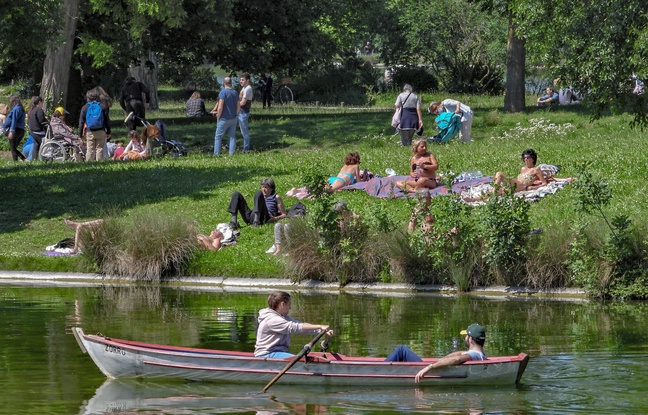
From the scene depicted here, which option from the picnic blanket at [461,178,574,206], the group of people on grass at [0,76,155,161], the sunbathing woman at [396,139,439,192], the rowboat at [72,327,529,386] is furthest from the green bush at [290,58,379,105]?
the rowboat at [72,327,529,386]

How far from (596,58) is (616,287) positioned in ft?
Answer: 13.8

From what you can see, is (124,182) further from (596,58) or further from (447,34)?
(447,34)

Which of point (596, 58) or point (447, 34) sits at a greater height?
point (447, 34)

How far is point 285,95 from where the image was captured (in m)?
62.6

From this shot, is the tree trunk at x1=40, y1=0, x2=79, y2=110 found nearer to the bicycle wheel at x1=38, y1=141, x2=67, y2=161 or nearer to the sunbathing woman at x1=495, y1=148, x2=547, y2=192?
the bicycle wheel at x1=38, y1=141, x2=67, y2=161

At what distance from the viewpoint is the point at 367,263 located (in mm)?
22484

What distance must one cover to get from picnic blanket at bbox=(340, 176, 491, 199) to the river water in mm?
4696

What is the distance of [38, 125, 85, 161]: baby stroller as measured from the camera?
34.2 m

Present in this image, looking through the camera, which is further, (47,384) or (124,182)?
(124,182)

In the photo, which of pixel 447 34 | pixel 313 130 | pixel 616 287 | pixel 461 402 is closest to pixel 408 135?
pixel 313 130

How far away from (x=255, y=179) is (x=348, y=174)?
242 centimetres

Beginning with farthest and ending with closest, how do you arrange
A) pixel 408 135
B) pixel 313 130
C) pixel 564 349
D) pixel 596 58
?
pixel 313 130 → pixel 408 135 → pixel 596 58 → pixel 564 349

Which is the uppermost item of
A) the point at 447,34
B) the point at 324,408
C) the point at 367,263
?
the point at 447,34

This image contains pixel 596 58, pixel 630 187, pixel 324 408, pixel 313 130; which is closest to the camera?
pixel 324 408
